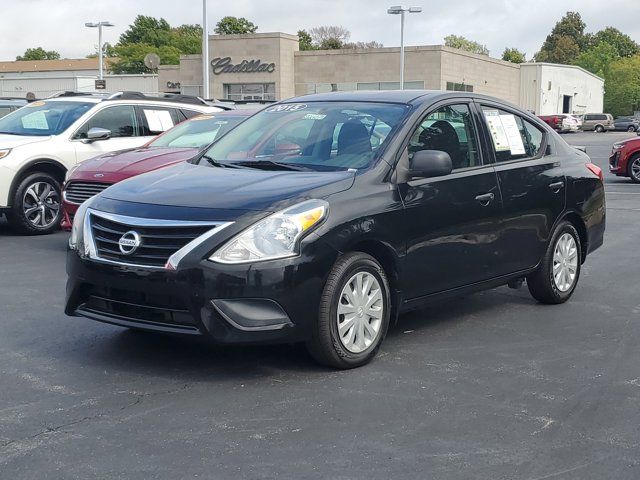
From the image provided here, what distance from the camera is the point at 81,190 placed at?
9.48 meters

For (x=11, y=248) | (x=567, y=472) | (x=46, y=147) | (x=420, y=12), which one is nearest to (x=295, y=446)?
(x=567, y=472)

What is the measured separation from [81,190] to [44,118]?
2.85m

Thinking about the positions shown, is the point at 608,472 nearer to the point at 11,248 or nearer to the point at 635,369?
the point at 635,369

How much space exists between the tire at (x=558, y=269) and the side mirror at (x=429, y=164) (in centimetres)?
183

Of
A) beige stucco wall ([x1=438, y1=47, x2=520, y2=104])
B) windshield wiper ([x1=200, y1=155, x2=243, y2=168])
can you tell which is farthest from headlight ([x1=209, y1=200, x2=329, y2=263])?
beige stucco wall ([x1=438, y1=47, x2=520, y2=104])

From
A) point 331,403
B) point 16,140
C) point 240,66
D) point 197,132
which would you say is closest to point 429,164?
point 331,403

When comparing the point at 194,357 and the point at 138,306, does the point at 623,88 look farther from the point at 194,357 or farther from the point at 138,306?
the point at 138,306

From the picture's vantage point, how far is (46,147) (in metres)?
11.2

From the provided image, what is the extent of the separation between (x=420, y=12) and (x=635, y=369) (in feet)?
133

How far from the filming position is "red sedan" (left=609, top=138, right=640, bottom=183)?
68.9 feet

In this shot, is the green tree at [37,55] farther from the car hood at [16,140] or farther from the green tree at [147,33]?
the car hood at [16,140]

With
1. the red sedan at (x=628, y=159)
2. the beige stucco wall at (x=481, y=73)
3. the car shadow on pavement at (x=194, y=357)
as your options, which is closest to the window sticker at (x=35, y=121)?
the car shadow on pavement at (x=194, y=357)

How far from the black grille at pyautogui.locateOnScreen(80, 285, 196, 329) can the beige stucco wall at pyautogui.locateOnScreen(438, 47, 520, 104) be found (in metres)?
53.0

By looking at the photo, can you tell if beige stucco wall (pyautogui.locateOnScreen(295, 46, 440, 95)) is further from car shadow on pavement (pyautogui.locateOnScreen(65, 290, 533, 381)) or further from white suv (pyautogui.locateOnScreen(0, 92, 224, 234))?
car shadow on pavement (pyautogui.locateOnScreen(65, 290, 533, 381))
